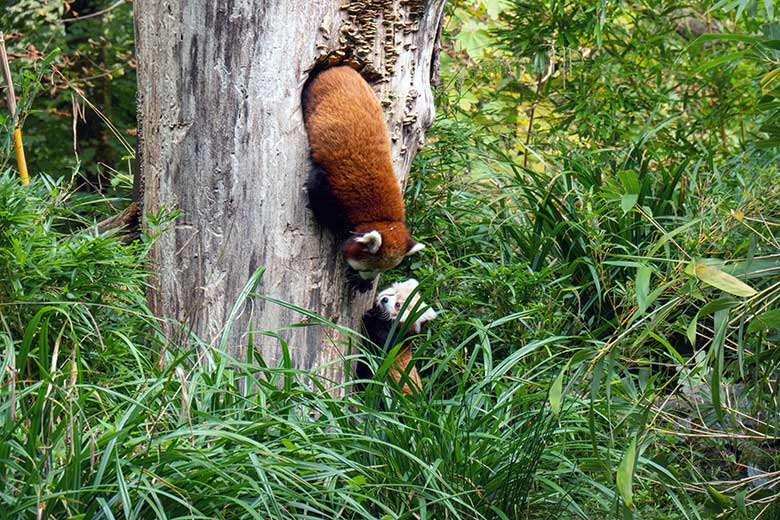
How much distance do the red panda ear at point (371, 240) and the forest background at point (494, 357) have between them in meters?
0.25

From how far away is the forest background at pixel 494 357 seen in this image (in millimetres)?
2102

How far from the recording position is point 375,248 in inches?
125

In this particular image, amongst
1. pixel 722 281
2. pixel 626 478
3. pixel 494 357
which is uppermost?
pixel 722 281

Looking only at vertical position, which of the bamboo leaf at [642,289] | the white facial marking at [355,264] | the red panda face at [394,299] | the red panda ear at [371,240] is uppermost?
the bamboo leaf at [642,289]

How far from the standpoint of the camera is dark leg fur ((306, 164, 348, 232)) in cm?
308

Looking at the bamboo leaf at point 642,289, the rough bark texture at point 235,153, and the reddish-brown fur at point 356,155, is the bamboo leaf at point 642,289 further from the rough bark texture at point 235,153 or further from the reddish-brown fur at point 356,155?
the reddish-brown fur at point 356,155

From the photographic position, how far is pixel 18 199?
274 centimetres

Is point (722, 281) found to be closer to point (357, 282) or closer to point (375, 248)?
point (375, 248)

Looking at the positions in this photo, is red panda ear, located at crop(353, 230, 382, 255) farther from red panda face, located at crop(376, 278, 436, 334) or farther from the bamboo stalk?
the bamboo stalk

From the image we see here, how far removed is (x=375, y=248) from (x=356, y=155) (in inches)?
13.6

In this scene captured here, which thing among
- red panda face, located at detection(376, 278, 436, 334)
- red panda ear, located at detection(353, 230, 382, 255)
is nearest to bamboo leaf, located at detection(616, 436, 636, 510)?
red panda ear, located at detection(353, 230, 382, 255)

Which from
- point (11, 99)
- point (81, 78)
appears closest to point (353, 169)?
point (11, 99)

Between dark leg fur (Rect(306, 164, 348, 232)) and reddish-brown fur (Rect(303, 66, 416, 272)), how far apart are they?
16 millimetres

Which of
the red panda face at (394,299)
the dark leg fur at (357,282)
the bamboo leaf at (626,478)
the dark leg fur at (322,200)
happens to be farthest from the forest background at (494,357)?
the dark leg fur at (322,200)
